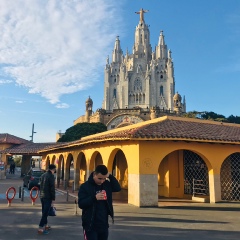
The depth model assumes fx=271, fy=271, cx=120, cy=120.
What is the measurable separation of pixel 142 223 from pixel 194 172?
24.4 feet

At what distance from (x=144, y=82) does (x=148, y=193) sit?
87940 millimetres

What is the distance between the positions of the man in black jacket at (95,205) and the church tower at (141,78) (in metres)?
89.2

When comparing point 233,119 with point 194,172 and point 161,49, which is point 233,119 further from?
point 194,172

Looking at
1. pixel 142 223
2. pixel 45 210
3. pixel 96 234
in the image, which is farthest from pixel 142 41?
pixel 96 234

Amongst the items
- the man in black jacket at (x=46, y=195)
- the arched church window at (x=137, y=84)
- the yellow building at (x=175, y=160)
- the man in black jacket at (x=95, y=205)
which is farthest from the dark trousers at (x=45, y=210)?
the arched church window at (x=137, y=84)

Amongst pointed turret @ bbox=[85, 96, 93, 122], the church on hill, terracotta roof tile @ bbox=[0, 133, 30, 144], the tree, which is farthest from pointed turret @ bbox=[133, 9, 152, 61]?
terracotta roof tile @ bbox=[0, 133, 30, 144]

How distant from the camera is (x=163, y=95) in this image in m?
96.0

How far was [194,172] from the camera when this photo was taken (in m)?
14.8

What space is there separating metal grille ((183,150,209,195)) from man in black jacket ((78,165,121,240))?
11367 millimetres

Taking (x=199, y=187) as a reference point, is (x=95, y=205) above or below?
above

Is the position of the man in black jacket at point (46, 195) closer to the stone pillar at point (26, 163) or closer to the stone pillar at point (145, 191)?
the stone pillar at point (145, 191)

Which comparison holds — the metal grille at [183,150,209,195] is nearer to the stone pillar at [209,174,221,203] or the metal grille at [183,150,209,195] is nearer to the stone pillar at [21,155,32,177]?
the stone pillar at [209,174,221,203]

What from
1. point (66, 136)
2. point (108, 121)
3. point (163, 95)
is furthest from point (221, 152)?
point (163, 95)

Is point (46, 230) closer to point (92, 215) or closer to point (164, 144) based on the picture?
point (92, 215)
